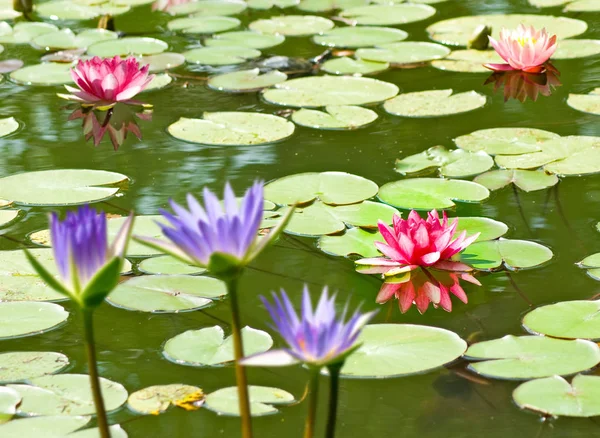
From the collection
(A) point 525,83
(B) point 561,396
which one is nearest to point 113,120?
(A) point 525,83

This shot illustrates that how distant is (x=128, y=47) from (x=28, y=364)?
218 cm

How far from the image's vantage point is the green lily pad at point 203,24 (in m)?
3.84

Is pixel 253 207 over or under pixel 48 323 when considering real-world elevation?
over

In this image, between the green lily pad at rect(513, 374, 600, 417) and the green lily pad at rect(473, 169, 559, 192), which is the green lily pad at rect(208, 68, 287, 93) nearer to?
the green lily pad at rect(473, 169, 559, 192)

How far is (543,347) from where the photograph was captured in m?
1.58

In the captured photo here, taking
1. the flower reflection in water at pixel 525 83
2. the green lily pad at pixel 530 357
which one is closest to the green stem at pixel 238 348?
the green lily pad at pixel 530 357

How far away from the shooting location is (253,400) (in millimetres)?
1465

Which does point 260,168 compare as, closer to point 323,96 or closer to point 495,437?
point 323,96

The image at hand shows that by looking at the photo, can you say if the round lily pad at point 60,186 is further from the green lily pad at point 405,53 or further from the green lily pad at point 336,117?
the green lily pad at point 405,53

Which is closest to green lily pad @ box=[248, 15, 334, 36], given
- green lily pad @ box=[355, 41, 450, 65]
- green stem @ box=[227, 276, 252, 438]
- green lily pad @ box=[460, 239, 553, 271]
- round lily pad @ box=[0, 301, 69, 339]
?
green lily pad @ box=[355, 41, 450, 65]

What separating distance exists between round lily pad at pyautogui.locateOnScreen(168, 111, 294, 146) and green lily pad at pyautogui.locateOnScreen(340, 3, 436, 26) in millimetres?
1243

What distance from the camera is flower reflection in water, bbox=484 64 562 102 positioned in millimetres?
2949

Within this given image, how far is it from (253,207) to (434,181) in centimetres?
135

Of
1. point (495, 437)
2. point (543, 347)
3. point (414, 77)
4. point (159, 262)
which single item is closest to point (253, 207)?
point (495, 437)
